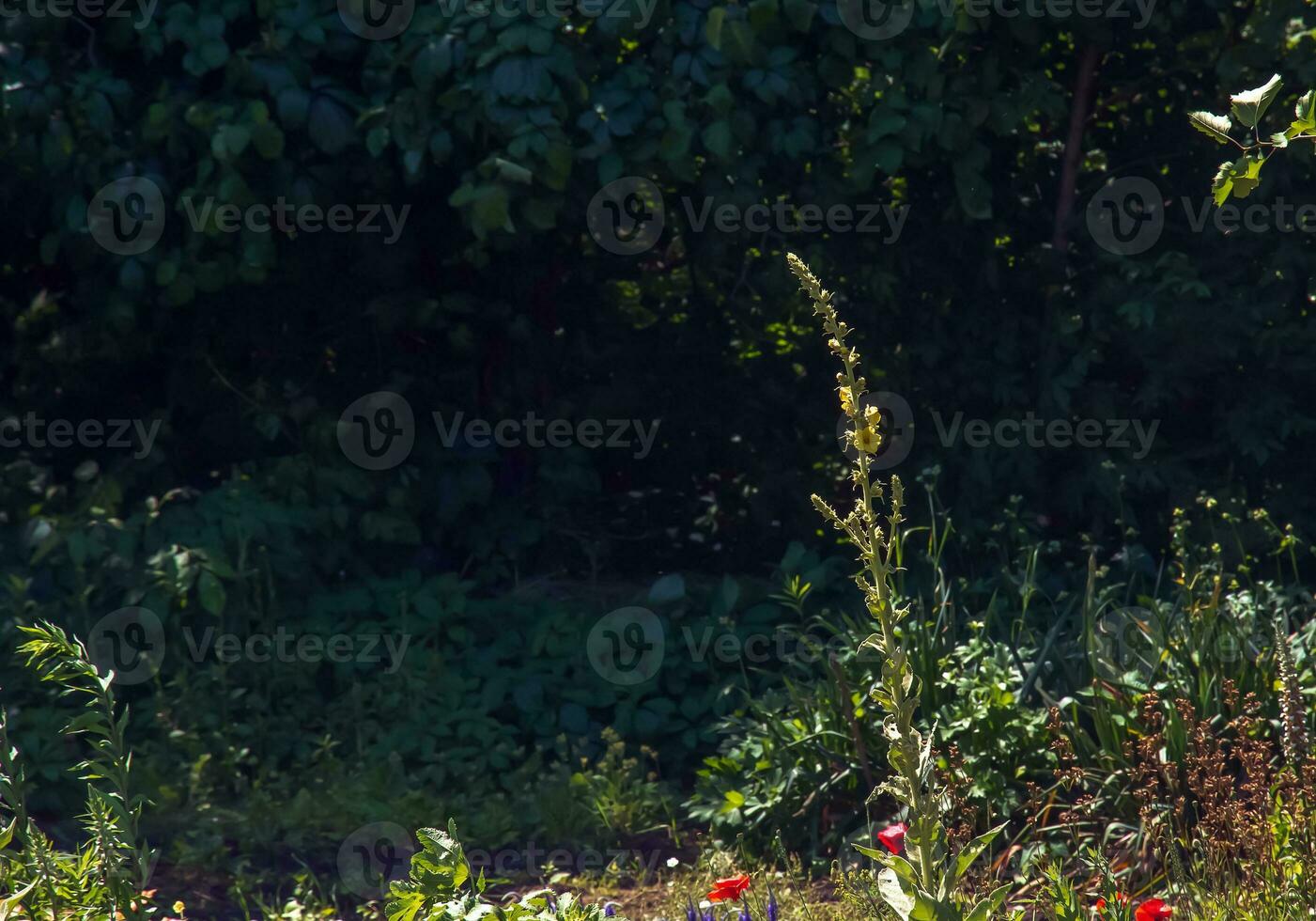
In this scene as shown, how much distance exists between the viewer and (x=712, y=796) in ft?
12.5

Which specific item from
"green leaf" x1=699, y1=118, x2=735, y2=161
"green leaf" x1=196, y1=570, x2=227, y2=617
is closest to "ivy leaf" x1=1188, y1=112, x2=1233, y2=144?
"green leaf" x1=699, y1=118, x2=735, y2=161

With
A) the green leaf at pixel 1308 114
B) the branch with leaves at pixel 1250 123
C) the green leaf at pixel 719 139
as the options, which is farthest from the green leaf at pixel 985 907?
the green leaf at pixel 719 139

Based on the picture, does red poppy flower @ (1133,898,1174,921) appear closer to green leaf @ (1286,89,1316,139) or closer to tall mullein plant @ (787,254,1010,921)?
tall mullein plant @ (787,254,1010,921)

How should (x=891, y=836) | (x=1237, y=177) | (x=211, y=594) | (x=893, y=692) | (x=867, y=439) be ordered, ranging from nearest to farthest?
(x=867, y=439), (x=893, y=692), (x=1237, y=177), (x=891, y=836), (x=211, y=594)

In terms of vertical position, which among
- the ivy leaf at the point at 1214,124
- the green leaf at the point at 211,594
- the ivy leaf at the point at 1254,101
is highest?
the ivy leaf at the point at 1254,101

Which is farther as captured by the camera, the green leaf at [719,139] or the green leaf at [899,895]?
the green leaf at [719,139]

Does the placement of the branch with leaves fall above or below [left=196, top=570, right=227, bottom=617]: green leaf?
above

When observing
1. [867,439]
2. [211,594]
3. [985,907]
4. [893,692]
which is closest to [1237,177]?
[867,439]

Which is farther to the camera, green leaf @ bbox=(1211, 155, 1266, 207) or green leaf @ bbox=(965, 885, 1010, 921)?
green leaf @ bbox=(1211, 155, 1266, 207)

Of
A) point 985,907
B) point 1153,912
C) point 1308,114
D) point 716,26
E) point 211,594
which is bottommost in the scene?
point 211,594

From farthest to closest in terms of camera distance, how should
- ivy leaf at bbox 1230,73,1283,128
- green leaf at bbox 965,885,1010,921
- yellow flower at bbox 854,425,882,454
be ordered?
ivy leaf at bbox 1230,73,1283,128 < green leaf at bbox 965,885,1010,921 < yellow flower at bbox 854,425,882,454

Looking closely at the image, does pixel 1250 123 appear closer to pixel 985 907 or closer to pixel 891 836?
pixel 985 907

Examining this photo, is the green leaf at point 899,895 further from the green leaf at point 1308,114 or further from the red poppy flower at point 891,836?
the green leaf at point 1308,114

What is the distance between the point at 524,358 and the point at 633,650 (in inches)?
49.8
